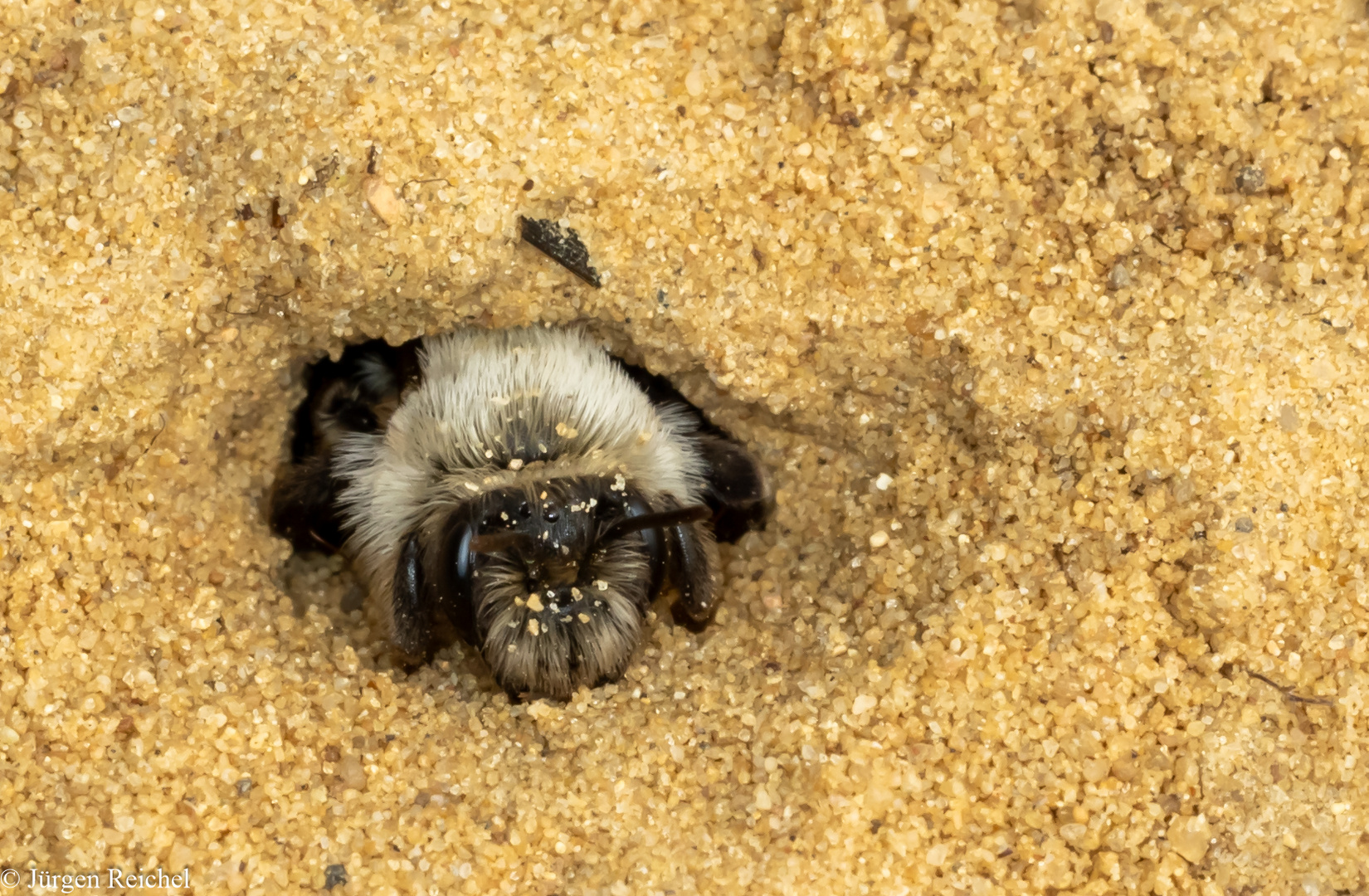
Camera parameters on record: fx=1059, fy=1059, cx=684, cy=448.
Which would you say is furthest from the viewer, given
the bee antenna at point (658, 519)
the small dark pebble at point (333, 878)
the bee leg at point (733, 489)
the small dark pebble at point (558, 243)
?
the bee leg at point (733, 489)

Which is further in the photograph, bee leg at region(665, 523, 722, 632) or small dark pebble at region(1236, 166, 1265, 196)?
bee leg at region(665, 523, 722, 632)

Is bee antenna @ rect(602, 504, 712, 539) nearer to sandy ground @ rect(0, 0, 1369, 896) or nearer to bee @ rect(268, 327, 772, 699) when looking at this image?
bee @ rect(268, 327, 772, 699)

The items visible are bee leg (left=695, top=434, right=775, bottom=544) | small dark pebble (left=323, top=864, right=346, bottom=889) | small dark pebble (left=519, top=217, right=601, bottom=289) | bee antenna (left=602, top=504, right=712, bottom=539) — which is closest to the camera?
small dark pebble (left=323, top=864, right=346, bottom=889)

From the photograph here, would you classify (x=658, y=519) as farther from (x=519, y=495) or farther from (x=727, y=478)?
(x=727, y=478)

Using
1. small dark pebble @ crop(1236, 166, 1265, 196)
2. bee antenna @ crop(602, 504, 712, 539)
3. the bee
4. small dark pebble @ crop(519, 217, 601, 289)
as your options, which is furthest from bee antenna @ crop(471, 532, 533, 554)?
small dark pebble @ crop(1236, 166, 1265, 196)

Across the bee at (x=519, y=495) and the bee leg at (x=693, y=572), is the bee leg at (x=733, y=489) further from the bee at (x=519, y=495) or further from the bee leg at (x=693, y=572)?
the bee leg at (x=693, y=572)

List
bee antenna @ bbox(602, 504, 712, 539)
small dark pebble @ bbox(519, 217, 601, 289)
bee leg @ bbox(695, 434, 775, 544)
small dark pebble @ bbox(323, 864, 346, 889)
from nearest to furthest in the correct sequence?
small dark pebble @ bbox(323, 864, 346, 889), bee antenna @ bbox(602, 504, 712, 539), small dark pebble @ bbox(519, 217, 601, 289), bee leg @ bbox(695, 434, 775, 544)

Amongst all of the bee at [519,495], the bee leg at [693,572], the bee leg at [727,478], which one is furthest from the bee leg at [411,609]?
the bee leg at [727,478]
